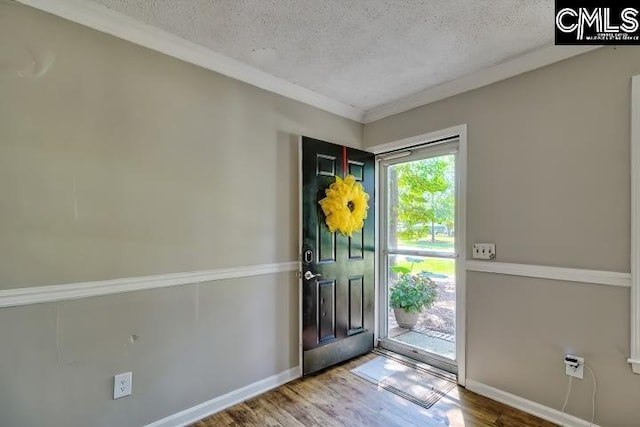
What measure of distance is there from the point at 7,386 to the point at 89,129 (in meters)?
1.31

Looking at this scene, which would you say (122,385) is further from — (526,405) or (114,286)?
(526,405)

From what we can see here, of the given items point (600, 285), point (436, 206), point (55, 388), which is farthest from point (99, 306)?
point (600, 285)

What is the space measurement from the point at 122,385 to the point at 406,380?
6.58 ft

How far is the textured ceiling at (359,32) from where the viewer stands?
1.62 metres

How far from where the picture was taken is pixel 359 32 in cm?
183

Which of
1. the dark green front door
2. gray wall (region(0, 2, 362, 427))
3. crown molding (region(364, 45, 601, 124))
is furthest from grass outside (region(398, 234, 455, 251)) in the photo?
gray wall (region(0, 2, 362, 427))

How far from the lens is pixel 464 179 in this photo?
96.3 inches

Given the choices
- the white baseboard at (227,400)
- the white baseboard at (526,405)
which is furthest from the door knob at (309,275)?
the white baseboard at (526,405)

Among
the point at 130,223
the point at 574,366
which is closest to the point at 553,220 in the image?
the point at 574,366

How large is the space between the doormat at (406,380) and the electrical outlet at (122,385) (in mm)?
1682

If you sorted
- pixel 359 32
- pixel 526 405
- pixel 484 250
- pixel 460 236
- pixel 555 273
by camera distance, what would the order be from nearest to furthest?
pixel 359 32, pixel 555 273, pixel 526 405, pixel 484 250, pixel 460 236

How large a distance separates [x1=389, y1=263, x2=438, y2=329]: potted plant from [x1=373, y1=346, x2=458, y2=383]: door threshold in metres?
0.32

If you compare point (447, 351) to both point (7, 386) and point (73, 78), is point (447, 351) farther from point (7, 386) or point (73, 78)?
point (73, 78)

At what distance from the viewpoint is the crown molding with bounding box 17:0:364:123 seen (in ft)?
5.26
